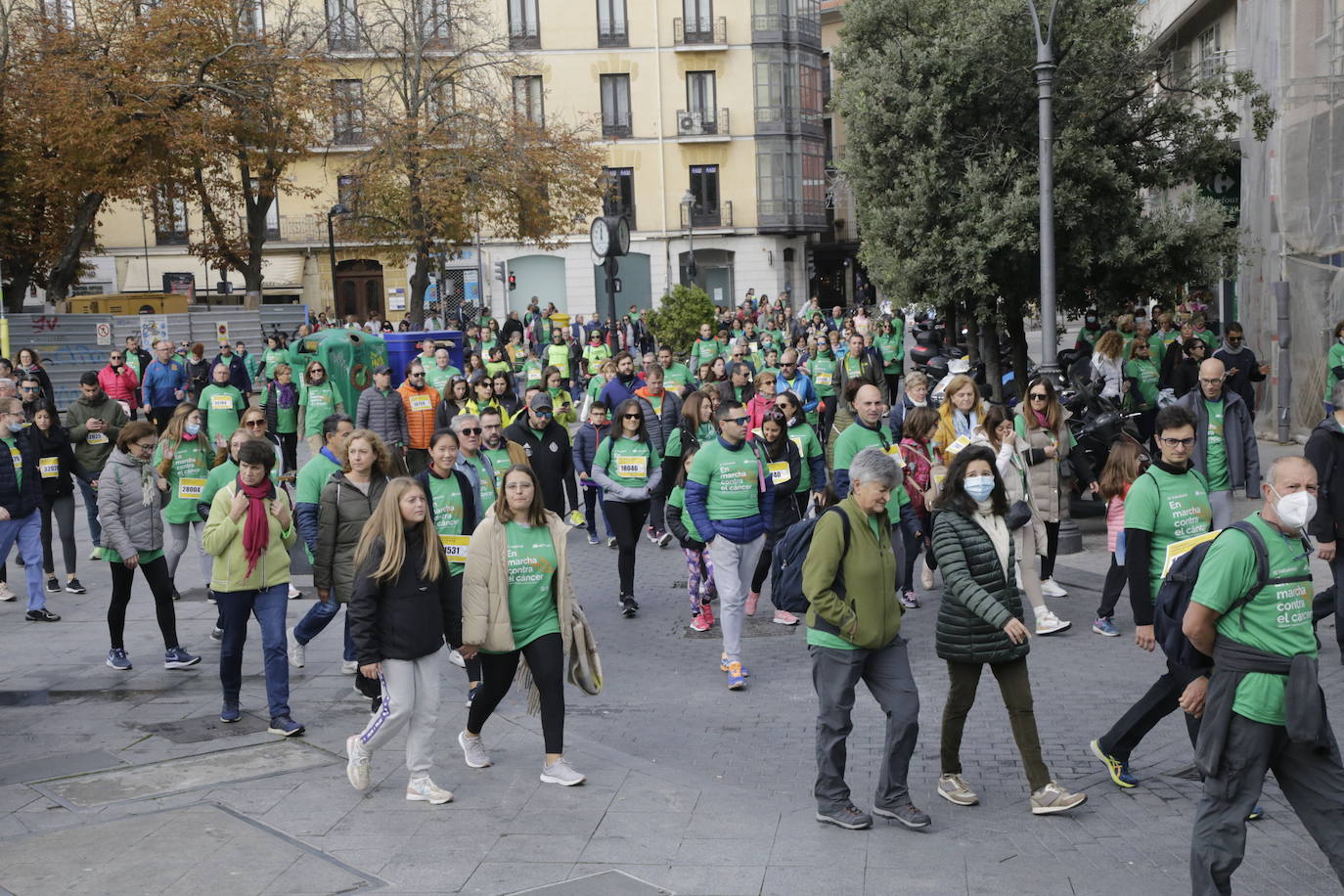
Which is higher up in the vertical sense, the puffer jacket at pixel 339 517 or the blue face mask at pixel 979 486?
the blue face mask at pixel 979 486

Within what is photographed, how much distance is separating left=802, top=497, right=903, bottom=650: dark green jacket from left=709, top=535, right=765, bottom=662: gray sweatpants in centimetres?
257

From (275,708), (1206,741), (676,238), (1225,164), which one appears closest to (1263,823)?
(1206,741)

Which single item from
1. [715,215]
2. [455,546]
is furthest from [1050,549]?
[715,215]

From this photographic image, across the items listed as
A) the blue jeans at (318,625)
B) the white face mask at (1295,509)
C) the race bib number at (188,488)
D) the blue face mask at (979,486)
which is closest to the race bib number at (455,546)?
the blue jeans at (318,625)

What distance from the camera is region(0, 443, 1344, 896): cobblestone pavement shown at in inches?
224

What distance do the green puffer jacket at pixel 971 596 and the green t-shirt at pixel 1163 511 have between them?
44.8 inches

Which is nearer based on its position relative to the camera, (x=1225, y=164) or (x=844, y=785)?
(x=844, y=785)

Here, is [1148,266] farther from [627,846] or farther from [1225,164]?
[627,846]

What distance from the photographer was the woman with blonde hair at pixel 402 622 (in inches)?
255

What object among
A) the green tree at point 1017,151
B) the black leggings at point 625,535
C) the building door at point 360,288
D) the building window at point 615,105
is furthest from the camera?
the building door at point 360,288

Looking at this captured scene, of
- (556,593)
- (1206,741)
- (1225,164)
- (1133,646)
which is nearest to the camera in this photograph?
(1206,741)

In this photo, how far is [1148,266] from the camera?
17.0 meters

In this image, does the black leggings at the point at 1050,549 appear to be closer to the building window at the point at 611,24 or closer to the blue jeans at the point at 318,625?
the blue jeans at the point at 318,625

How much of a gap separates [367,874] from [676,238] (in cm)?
4763
